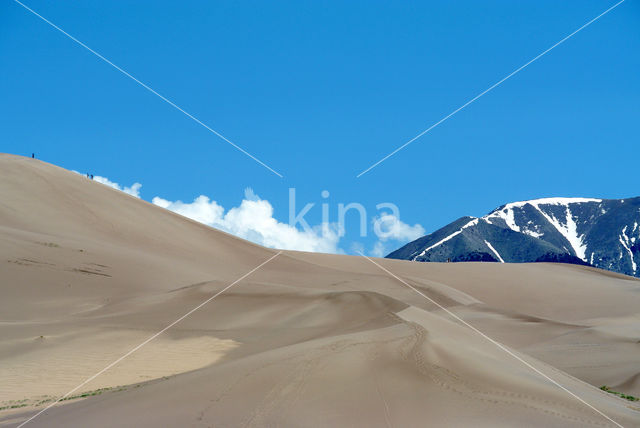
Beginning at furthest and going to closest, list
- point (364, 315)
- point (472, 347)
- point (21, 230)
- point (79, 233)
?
point (79, 233), point (21, 230), point (364, 315), point (472, 347)

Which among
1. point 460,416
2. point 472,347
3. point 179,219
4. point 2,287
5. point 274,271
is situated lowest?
point 460,416

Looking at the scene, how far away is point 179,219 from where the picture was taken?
62656mm

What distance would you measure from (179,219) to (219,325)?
3848cm

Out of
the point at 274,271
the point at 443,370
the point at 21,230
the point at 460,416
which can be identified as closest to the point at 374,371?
the point at 443,370

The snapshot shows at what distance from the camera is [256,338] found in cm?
2272

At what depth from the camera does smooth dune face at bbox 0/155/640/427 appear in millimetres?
11094

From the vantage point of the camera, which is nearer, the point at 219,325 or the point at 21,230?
the point at 219,325

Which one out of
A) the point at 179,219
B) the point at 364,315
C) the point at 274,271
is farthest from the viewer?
the point at 179,219

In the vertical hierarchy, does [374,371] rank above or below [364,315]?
below

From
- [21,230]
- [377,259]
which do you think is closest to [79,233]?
[21,230]

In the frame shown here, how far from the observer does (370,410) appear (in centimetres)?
1058

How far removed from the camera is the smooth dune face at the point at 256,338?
1109 centimetres

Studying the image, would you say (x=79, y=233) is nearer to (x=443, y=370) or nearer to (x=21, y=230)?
(x=21, y=230)

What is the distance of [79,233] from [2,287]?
1582cm
